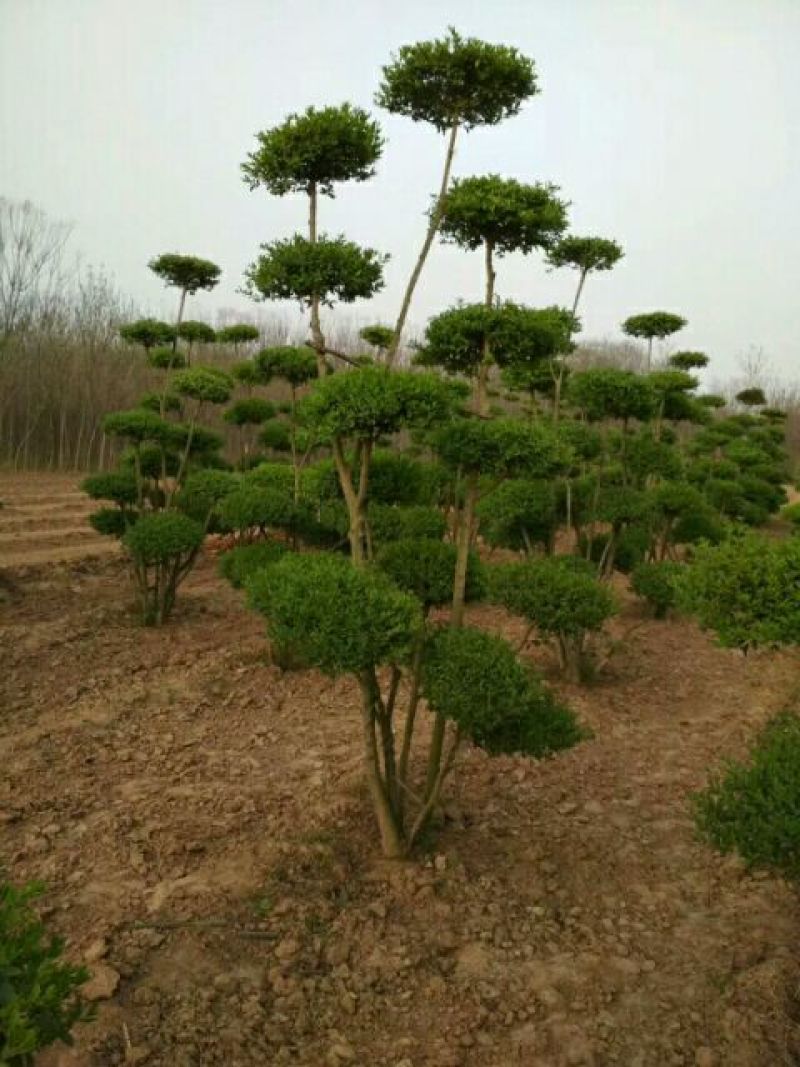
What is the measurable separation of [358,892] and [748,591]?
204 cm

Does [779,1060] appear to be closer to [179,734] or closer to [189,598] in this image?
[179,734]

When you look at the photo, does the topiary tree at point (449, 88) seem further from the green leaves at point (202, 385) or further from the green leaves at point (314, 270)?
the green leaves at point (202, 385)

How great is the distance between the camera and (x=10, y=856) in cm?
357

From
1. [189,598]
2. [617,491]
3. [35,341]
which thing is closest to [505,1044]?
[617,491]

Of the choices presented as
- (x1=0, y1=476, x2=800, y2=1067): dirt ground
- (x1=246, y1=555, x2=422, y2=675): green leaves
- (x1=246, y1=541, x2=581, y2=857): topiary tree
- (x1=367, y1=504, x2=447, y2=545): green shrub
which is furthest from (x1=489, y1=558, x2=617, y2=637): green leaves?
(x1=246, y1=555, x2=422, y2=675): green leaves

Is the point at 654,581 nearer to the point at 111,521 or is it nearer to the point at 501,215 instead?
the point at 501,215

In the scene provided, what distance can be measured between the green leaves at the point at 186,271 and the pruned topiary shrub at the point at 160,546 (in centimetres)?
292

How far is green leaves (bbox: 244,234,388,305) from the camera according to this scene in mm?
3502

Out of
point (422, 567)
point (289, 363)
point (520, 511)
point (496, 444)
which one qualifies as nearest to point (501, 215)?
point (496, 444)

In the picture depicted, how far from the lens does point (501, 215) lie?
3.67m

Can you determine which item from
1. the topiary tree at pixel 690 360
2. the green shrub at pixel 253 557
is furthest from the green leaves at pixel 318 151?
the topiary tree at pixel 690 360

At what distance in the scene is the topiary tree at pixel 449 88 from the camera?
3376 millimetres

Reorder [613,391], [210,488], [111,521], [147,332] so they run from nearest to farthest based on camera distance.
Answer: [613,391], [210,488], [111,521], [147,332]

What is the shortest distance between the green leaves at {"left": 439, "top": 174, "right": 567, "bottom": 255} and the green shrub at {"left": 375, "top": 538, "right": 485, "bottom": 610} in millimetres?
1523
